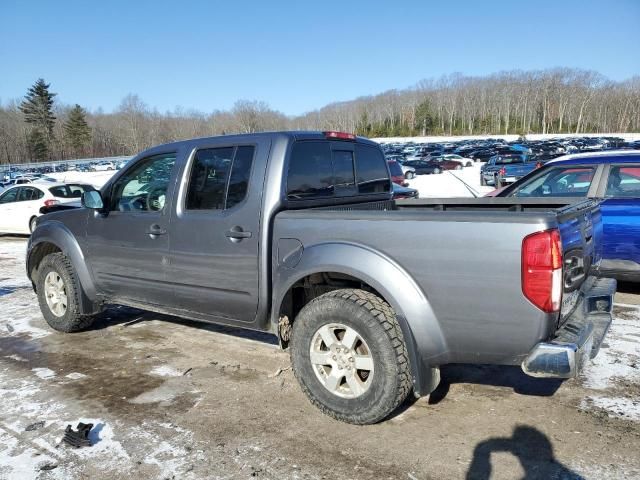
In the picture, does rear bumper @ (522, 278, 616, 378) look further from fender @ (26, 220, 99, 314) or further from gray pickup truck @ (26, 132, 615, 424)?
fender @ (26, 220, 99, 314)

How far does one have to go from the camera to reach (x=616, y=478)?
8.64 feet

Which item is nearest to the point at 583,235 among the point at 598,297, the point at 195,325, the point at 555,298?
the point at 598,297

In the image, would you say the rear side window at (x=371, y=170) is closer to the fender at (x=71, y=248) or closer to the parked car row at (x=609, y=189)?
the parked car row at (x=609, y=189)

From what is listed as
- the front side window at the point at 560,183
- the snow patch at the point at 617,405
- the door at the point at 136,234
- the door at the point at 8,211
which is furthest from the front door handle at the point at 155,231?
the door at the point at 8,211

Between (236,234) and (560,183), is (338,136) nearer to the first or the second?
(236,234)

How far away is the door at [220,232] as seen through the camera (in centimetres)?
368

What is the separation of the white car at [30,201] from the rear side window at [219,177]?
10.6 metres

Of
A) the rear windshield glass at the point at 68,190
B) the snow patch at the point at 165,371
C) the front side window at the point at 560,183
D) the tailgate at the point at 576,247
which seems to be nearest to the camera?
the tailgate at the point at 576,247

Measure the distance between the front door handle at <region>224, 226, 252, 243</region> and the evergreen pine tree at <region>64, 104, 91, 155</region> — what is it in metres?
109

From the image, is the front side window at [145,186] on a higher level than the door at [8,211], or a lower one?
higher

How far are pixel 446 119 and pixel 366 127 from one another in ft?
70.7

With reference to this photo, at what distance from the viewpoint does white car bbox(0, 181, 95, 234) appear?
13438 mm

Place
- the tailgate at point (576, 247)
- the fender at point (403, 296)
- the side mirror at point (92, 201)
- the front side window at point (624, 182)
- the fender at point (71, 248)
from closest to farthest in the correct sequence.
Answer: the tailgate at point (576, 247), the fender at point (403, 296), the side mirror at point (92, 201), the fender at point (71, 248), the front side window at point (624, 182)

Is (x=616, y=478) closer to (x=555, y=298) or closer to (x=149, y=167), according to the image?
(x=555, y=298)
